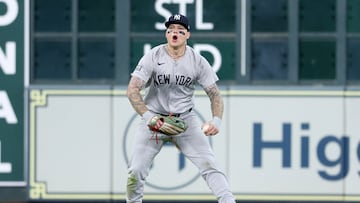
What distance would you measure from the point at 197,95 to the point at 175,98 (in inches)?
76.4

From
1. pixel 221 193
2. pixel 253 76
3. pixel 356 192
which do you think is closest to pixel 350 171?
pixel 356 192

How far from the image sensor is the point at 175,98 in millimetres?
11062

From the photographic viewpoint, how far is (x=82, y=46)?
13.0 m

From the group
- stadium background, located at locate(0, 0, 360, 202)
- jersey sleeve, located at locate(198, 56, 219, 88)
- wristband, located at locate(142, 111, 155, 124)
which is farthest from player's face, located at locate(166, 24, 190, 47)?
stadium background, located at locate(0, 0, 360, 202)

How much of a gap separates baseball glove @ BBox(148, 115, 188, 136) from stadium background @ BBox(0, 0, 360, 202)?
2087 mm

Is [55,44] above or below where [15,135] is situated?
above

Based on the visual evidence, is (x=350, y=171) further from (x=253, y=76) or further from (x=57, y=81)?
(x=57, y=81)

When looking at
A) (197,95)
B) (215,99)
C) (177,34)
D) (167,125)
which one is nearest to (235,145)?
(197,95)

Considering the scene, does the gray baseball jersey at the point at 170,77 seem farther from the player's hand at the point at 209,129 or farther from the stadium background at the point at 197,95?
the stadium background at the point at 197,95

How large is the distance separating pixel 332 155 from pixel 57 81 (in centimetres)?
257

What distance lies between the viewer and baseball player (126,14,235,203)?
1091 centimetres

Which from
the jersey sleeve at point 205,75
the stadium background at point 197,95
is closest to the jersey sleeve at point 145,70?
the jersey sleeve at point 205,75

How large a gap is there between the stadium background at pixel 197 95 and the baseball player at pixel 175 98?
1.88m

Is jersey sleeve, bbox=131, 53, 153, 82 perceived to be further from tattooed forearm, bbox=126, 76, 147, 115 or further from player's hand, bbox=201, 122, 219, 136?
player's hand, bbox=201, 122, 219, 136
